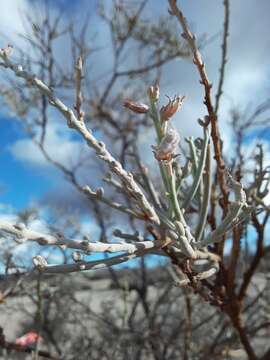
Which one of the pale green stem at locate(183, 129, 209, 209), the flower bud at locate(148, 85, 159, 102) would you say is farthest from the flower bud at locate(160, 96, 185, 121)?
the pale green stem at locate(183, 129, 209, 209)

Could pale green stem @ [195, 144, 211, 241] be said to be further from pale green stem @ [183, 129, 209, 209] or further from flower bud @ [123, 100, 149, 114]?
flower bud @ [123, 100, 149, 114]

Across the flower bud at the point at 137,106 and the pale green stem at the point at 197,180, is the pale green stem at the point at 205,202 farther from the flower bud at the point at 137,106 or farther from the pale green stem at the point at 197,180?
the flower bud at the point at 137,106

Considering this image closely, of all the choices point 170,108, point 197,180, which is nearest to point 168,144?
point 170,108

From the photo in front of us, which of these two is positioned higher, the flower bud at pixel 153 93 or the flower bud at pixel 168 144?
the flower bud at pixel 153 93

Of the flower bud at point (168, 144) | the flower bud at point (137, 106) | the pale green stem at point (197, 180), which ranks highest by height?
the flower bud at point (137, 106)

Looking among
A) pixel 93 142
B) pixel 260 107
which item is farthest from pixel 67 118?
pixel 260 107

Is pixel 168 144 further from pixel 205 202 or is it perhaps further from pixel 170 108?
pixel 205 202

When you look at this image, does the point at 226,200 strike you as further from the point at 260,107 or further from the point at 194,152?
the point at 260,107

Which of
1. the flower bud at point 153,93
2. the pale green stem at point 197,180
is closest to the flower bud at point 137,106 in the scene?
the flower bud at point 153,93
